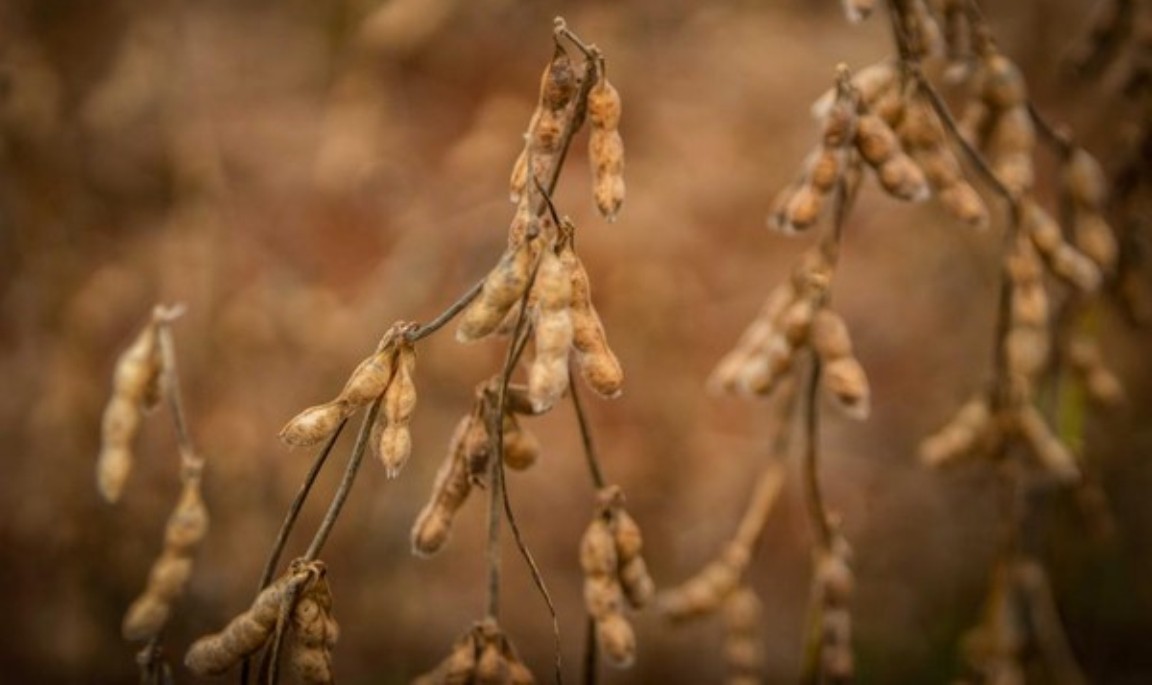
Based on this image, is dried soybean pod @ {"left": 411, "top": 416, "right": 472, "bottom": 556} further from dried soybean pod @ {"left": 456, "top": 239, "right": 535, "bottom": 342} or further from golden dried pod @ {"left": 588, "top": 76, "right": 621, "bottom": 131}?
golden dried pod @ {"left": 588, "top": 76, "right": 621, "bottom": 131}

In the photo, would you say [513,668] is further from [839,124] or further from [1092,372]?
[1092,372]

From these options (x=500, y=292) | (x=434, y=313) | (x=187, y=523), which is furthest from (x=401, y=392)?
(x=434, y=313)

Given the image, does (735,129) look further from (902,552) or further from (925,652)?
(925,652)

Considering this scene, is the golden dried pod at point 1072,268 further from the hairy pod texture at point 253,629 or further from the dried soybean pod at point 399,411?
the hairy pod texture at point 253,629

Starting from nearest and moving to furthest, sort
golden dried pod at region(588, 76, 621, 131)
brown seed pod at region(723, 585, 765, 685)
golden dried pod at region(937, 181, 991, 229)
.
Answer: golden dried pod at region(588, 76, 621, 131)
golden dried pod at region(937, 181, 991, 229)
brown seed pod at region(723, 585, 765, 685)

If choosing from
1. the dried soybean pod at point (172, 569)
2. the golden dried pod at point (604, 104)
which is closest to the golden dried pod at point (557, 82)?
the golden dried pod at point (604, 104)

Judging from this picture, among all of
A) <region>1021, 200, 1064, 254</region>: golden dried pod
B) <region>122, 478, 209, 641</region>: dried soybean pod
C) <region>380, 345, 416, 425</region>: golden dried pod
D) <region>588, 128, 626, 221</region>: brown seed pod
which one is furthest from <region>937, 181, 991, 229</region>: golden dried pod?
<region>122, 478, 209, 641</region>: dried soybean pod
